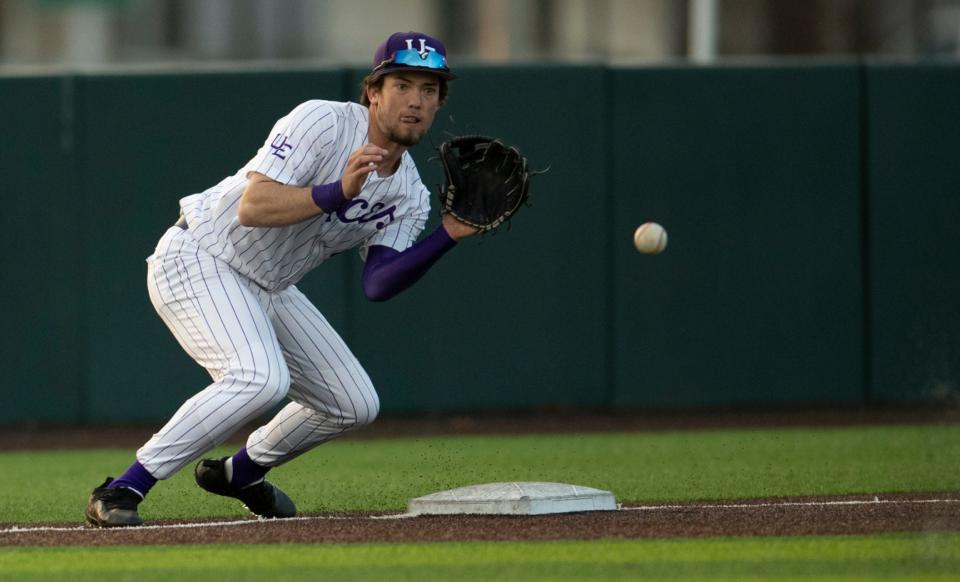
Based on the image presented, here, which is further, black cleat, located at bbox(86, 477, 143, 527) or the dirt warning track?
black cleat, located at bbox(86, 477, 143, 527)

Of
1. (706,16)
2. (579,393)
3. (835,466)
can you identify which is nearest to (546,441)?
(579,393)

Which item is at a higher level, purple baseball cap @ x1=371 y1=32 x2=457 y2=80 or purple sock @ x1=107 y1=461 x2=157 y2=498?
purple baseball cap @ x1=371 y1=32 x2=457 y2=80

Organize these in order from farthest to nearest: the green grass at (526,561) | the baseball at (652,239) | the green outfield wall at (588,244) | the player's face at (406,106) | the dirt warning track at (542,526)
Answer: the green outfield wall at (588,244) < the baseball at (652,239) < the player's face at (406,106) < the dirt warning track at (542,526) < the green grass at (526,561)

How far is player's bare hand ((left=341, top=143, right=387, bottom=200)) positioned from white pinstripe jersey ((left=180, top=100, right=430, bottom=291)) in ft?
0.88

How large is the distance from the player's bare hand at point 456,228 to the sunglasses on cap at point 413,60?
0.51m

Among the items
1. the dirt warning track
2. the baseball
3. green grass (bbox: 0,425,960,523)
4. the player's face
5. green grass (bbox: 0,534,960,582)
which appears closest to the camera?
green grass (bbox: 0,534,960,582)

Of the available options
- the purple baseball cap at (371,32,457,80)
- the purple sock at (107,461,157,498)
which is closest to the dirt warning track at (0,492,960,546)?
the purple sock at (107,461,157,498)

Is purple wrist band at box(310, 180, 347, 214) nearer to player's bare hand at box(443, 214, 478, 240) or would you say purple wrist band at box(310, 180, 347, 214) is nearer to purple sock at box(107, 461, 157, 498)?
player's bare hand at box(443, 214, 478, 240)

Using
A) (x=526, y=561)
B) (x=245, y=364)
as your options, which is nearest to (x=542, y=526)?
(x=526, y=561)

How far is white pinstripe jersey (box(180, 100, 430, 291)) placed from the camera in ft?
17.6

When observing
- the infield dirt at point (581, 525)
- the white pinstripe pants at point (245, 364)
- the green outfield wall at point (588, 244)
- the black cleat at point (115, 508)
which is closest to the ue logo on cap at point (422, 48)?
the white pinstripe pants at point (245, 364)

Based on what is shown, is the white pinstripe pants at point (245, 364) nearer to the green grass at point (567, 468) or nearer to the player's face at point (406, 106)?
the green grass at point (567, 468)

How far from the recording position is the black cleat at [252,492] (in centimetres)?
581

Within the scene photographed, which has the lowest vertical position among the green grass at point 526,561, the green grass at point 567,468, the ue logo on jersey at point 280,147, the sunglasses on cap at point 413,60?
the green grass at point 567,468
